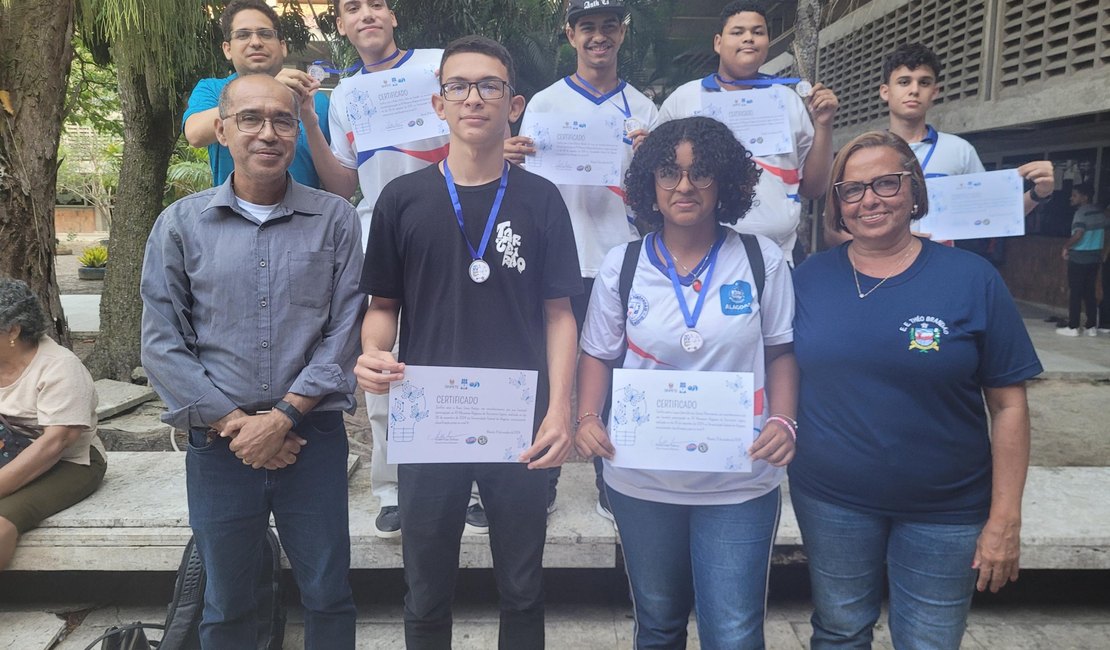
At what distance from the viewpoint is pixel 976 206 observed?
3.21m

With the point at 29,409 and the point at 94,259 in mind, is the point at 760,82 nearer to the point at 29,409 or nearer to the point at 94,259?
the point at 29,409

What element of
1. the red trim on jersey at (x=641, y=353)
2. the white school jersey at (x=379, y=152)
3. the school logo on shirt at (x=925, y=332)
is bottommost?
the red trim on jersey at (x=641, y=353)

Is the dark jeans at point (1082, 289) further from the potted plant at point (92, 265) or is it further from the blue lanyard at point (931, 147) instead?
the potted plant at point (92, 265)

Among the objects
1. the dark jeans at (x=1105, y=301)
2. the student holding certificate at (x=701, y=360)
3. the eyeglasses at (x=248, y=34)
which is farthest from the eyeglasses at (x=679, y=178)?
the dark jeans at (x=1105, y=301)

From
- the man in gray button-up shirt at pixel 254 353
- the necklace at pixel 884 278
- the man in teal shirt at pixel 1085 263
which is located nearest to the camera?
the necklace at pixel 884 278

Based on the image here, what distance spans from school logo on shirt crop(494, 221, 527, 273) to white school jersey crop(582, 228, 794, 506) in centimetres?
33

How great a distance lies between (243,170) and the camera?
2.39 metres

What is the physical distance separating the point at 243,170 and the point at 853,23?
445 inches

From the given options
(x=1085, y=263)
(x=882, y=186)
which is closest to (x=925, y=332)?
(x=882, y=186)

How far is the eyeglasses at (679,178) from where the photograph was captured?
2221 millimetres

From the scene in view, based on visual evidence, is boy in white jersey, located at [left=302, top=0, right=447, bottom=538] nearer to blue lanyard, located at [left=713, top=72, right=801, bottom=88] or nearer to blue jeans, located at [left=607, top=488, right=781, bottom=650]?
blue lanyard, located at [left=713, top=72, right=801, bottom=88]

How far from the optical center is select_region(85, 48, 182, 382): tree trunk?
687cm

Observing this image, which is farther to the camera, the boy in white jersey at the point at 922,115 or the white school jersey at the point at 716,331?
the boy in white jersey at the point at 922,115

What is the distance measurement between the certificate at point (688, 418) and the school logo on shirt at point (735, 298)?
20 centimetres
